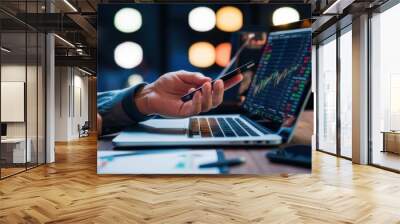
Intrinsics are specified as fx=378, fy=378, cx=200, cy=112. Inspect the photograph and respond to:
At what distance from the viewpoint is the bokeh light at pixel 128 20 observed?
5992 mm

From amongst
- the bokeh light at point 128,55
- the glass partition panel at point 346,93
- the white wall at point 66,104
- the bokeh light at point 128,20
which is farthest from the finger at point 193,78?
the white wall at point 66,104

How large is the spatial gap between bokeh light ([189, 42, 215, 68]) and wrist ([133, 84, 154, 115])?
2.66 ft

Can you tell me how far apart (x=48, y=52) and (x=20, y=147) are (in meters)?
2.19

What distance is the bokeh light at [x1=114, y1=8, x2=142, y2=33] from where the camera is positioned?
599 centimetres

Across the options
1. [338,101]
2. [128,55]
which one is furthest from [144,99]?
[338,101]

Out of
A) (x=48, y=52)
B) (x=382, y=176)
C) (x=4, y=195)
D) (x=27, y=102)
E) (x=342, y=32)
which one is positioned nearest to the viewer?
(x=4, y=195)

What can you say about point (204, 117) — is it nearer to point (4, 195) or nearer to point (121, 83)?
point (121, 83)

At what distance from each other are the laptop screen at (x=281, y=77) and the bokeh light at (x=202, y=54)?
2.51ft

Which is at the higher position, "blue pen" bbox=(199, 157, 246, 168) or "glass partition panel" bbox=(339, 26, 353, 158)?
"glass partition panel" bbox=(339, 26, 353, 158)

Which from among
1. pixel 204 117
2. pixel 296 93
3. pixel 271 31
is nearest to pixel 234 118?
pixel 204 117

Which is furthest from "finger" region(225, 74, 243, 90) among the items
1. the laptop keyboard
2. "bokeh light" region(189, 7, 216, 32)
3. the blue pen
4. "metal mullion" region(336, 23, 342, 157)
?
"metal mullion" region(336, 23, 342, 157)

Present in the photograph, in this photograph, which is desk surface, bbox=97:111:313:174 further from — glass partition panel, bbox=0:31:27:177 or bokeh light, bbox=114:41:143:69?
glass partition panel, bbox=0:31:27:177

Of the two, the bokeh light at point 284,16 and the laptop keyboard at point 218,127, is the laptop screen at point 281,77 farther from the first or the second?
the laptop keyboard at point 218,127

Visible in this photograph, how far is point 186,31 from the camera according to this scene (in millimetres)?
6012
